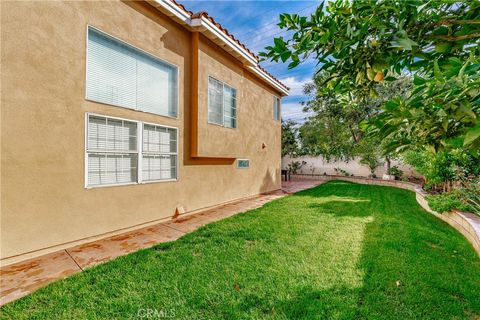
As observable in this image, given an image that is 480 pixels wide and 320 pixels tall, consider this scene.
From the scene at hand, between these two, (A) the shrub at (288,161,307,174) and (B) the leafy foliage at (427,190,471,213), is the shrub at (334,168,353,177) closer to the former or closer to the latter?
(A) the shrub at (288,161,307,174)

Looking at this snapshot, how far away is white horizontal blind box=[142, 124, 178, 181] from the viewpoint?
21.4 ft

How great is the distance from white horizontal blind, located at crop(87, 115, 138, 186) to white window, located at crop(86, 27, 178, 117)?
1.80ft

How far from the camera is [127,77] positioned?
234 inches

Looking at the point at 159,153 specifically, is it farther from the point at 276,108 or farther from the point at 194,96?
the point at 276,108

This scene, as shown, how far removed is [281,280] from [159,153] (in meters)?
4.99

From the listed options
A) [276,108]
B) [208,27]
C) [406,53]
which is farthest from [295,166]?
[406,53]

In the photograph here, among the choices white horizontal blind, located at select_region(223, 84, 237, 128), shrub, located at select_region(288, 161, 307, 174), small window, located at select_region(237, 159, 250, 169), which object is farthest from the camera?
shrub, located at select_region(288, 161, 307, 174)

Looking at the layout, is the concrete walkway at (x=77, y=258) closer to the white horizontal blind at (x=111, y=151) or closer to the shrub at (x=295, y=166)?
the white horizontal blind at (x=111, y=151)

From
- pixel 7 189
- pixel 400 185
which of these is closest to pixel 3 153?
pixel 7 189

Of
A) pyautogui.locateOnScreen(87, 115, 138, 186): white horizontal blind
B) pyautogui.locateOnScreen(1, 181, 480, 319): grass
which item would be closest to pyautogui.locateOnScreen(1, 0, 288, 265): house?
pyautogui.locateOnScreen(87, 115, 138, 186): white horizontal blind

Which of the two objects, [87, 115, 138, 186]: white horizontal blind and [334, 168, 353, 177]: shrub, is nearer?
[87, 115, 138, 186]: white horizontal blind

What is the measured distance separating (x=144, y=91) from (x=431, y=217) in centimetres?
993

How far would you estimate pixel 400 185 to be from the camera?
1445cm

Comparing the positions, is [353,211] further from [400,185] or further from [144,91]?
[400,185]
